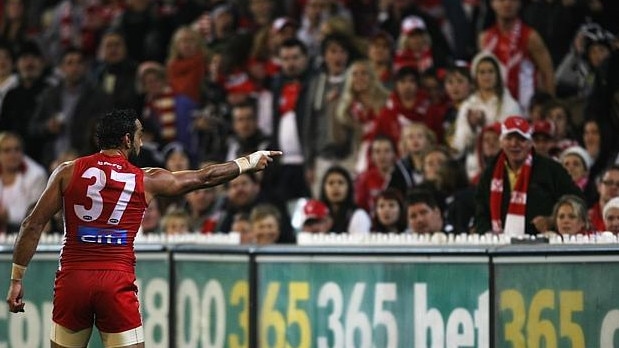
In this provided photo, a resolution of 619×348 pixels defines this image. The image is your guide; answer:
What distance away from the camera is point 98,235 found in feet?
34.9

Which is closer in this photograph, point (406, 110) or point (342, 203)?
point (342, 203)

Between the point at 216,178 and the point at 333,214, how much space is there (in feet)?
15.9

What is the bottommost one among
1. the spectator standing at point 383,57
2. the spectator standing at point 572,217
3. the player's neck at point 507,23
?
the spectator standing at point 572,217

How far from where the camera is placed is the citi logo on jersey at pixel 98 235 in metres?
10.6

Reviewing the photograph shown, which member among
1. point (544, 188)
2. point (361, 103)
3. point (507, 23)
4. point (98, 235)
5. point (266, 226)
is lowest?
point (98, 235)

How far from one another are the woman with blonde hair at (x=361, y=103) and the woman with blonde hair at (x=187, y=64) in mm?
2816

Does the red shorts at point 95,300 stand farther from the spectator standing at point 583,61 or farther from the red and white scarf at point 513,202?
the spectator standing at point 583,61

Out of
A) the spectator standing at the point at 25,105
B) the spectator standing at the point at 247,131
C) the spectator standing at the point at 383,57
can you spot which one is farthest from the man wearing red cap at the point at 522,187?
the spectator standing at the point at 25,105

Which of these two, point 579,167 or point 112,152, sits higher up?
point 579,167

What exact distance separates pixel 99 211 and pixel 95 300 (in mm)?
576

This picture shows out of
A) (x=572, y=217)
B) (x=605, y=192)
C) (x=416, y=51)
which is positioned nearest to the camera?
(x=572, y=217)

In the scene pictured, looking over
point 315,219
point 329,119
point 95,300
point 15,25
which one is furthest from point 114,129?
point 15,25

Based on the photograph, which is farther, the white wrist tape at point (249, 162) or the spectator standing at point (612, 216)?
the spectator standing at point (612, 216)

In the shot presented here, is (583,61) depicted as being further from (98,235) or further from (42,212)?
(42,212)
